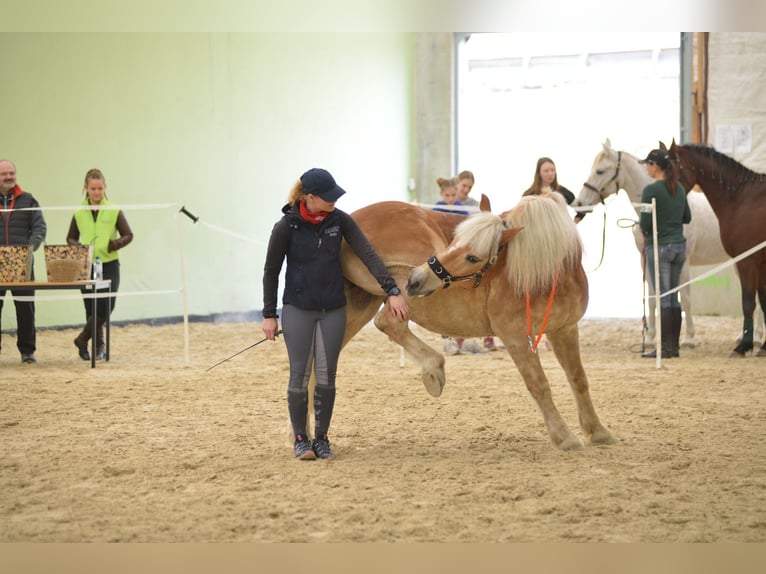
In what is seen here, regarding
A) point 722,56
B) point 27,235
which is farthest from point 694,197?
point 27,235

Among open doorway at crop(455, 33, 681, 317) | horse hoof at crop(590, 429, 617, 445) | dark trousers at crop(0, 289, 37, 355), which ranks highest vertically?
open doorway at crop(455, 33, 681, 317)

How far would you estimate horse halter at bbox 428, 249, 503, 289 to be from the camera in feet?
12.8

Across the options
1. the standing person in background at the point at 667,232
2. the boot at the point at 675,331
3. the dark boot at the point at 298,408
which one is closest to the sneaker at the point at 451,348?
the standing person in background at the point at 667,232

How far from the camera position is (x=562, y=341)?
4270 mm

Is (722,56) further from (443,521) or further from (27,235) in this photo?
(443,521)

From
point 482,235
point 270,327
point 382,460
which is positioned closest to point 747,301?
point 482,235

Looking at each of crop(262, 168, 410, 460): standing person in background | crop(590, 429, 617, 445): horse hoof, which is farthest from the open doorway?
crop(262, 168, 410, 460): standing person in background

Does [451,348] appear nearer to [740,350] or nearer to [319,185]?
[740,350]

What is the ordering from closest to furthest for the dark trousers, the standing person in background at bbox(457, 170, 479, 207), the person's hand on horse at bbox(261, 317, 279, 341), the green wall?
the person's hand on horse at bbox(261, 317, 279, 341) < the dark trousers < the standing person in background at bbox(457, 170, 479, 207) < the green wall

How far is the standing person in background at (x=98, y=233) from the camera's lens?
24.9ft

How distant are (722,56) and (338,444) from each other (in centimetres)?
868

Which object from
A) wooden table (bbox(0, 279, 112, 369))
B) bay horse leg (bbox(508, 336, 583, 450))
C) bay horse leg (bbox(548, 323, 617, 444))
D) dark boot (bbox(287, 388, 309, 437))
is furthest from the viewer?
wooden table (bbox(0, 279, 112, 369))

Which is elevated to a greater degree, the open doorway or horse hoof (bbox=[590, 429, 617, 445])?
the open doorway

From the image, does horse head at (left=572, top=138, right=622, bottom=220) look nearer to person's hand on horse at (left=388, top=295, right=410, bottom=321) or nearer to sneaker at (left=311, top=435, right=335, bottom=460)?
person's hand on horse at (left=388, top=295, right=410, bottom=321)
